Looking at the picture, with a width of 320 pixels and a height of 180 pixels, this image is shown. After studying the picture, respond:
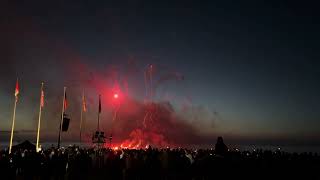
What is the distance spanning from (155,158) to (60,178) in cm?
520

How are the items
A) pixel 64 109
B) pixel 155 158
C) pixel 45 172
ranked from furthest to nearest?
pixel 64 109
pixel 155 158
pixel 45 172

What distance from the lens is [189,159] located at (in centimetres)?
2181

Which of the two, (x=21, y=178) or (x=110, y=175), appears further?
(x=110, y=175)

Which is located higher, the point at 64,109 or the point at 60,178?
the point at 64,109

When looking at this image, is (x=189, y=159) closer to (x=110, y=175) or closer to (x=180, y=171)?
(x=180, y=171)

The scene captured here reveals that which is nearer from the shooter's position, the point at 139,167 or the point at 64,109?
the point at 139,167

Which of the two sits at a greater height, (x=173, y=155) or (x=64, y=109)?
(x=64, y=109)

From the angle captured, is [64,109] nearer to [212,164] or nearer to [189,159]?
[189,159]

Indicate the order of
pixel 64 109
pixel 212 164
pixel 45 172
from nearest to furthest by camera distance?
pixel 212 164 → pixel 45 172 → pixel 64 109

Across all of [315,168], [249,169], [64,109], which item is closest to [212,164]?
[249,169]

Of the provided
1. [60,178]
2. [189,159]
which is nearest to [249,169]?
[189,159]

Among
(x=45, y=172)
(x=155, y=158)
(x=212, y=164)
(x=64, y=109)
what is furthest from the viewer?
(x=64, y=109)

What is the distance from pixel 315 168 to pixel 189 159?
674cm

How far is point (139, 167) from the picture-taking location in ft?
71.4
